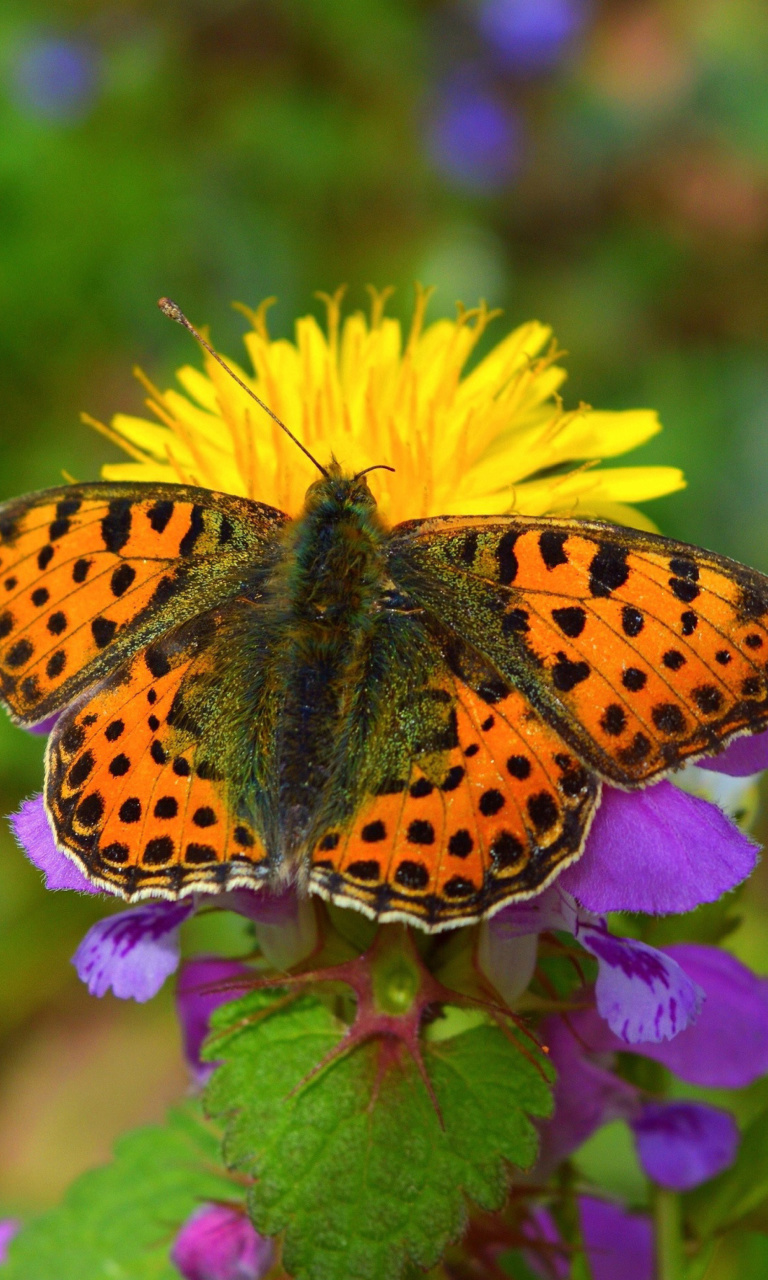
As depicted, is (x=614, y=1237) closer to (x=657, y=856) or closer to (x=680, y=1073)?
(x=680, y=1073)

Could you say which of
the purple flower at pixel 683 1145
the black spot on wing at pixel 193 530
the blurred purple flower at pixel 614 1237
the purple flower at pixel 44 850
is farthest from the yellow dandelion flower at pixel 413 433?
the blurred purple flower at pixel 614 1237

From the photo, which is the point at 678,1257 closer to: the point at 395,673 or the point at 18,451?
the point at 395,673

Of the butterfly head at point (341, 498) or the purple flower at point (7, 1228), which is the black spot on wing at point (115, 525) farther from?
the purple flower at point (7, 1228)

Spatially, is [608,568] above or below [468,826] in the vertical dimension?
above

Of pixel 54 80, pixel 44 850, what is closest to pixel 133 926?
pixel 44 850

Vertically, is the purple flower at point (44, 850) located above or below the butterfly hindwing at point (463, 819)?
above

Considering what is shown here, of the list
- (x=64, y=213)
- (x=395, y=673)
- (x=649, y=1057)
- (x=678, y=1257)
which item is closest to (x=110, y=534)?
(x=395, y=673)
